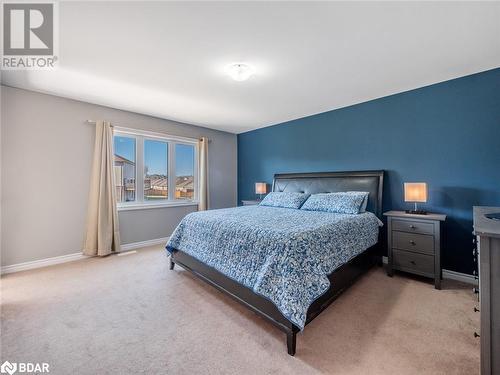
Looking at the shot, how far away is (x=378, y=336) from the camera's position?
1.73 meters

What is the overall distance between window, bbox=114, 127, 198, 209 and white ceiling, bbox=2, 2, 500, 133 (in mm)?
908

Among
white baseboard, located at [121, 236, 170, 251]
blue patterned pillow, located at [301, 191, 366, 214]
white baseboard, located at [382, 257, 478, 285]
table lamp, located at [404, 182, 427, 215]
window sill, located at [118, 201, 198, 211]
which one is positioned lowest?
white baseboard, located at [382, 257, 478, 285]

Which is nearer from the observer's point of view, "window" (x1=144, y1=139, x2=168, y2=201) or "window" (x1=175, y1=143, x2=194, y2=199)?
"window" (x1=144, y1=139, x2=168, y2=201)

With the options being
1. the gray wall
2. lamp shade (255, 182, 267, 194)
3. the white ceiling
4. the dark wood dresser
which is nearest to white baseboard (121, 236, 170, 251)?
the gray wall

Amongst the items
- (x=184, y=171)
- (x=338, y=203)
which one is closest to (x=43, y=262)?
(x=184, y=171)

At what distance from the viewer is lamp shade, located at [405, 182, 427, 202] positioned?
2662 mm

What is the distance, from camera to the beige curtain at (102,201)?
137 inches

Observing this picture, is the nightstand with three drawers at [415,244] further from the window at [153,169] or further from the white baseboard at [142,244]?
the white baseboard at [142,244]

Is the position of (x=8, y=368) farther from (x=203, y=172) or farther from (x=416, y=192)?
(x=416, y=192)

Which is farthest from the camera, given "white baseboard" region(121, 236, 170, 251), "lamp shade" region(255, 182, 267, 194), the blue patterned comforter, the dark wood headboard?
"lamp shade" region(255, 182, 267, 194)

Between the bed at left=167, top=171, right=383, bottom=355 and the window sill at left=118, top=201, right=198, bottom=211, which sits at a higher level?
the window sill at left=118, top=201, right=198, bottom=211

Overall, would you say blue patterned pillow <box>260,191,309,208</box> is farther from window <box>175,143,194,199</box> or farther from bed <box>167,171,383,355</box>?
window <box>175,143,194,199</box>

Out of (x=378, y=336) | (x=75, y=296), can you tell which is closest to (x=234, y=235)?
(x=378, y=336)

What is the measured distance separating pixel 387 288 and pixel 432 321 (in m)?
0.62
